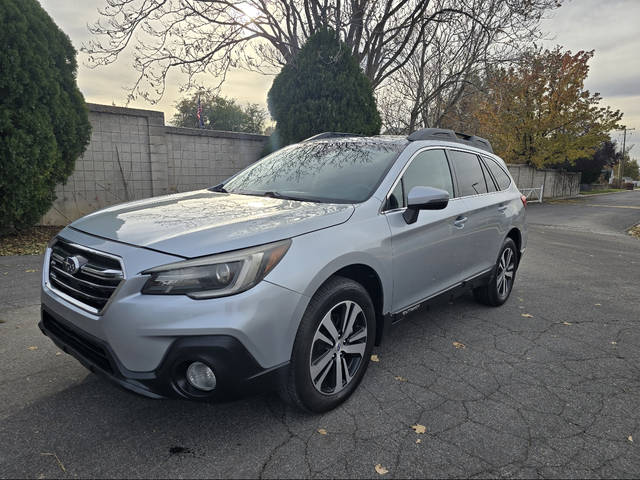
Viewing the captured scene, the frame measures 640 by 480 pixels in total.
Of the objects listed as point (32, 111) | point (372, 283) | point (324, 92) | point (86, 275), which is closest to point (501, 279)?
point (372, 283)

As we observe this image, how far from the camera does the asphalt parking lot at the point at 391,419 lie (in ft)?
7.01

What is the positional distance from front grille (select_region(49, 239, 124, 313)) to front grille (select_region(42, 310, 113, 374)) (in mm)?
175

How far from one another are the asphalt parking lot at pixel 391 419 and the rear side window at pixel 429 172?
1376 mm

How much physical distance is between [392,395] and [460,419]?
0.45 meters

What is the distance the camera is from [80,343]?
2.26 meters

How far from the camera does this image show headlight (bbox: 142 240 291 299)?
6.64 ft

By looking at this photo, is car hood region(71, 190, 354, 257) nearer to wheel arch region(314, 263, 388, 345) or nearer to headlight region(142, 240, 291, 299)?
headlight region(142, 240, 291, 299)

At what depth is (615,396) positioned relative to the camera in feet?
9.44

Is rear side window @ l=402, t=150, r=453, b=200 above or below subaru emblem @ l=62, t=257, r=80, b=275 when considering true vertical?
above

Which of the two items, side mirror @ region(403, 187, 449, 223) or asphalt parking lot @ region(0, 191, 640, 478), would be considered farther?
side mirror @ region(403, 187, 449, 223)

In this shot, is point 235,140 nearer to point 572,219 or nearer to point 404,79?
point 404,79

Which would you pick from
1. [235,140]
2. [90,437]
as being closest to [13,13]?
[235,140]

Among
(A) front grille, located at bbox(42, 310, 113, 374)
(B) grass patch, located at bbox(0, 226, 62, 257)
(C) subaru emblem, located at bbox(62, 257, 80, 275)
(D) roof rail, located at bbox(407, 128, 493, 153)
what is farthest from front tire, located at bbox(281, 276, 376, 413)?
(B) grass patch, located at bbox(0, 226, 62, 257)

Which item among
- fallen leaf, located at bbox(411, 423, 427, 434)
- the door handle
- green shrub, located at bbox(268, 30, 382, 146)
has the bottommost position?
fallen leaf, located at bbox(411, 423, 427, 434)
